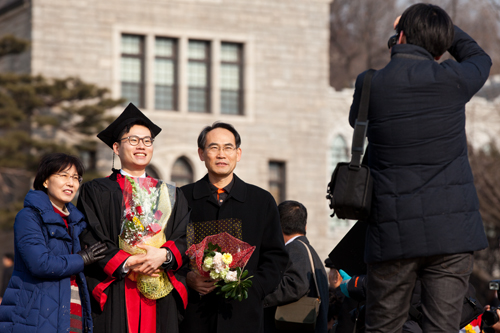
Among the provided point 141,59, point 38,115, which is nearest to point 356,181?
point 38,115

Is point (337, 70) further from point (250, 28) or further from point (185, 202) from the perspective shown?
point (185, 202)

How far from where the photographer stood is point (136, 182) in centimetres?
504

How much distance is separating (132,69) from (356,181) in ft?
73.4

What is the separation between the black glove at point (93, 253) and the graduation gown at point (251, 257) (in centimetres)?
68

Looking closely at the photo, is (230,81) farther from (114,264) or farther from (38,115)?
(114,264)

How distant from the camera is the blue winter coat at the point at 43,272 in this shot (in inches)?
191

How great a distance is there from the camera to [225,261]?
15.8ft

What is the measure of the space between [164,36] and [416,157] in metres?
22.6

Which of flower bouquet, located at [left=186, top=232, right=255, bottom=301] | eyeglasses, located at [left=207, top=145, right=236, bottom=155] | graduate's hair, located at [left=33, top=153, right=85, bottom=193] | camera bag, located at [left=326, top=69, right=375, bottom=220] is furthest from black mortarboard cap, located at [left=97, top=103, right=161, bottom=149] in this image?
camera bag, located at [left=326, top=69, right=375, bottom=220]

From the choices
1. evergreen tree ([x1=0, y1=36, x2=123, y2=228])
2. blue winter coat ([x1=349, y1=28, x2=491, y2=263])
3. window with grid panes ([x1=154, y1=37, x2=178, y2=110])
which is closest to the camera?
blue winter coat ([x1=349, y1=28, x2=491, y2=263])

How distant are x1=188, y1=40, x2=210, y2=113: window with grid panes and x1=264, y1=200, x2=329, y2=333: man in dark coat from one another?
65.3ft

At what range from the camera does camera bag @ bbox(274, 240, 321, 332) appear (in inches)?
237

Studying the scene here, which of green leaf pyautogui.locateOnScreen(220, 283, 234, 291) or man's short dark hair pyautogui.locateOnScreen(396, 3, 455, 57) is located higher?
man's short dark hair pyautogui.locateOnScreen(396, 3, 455, 57)

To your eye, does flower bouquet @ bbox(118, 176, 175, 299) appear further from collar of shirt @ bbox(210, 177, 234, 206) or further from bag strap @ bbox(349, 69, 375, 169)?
bag strap @ bbox(349, 69, 375, 169)
